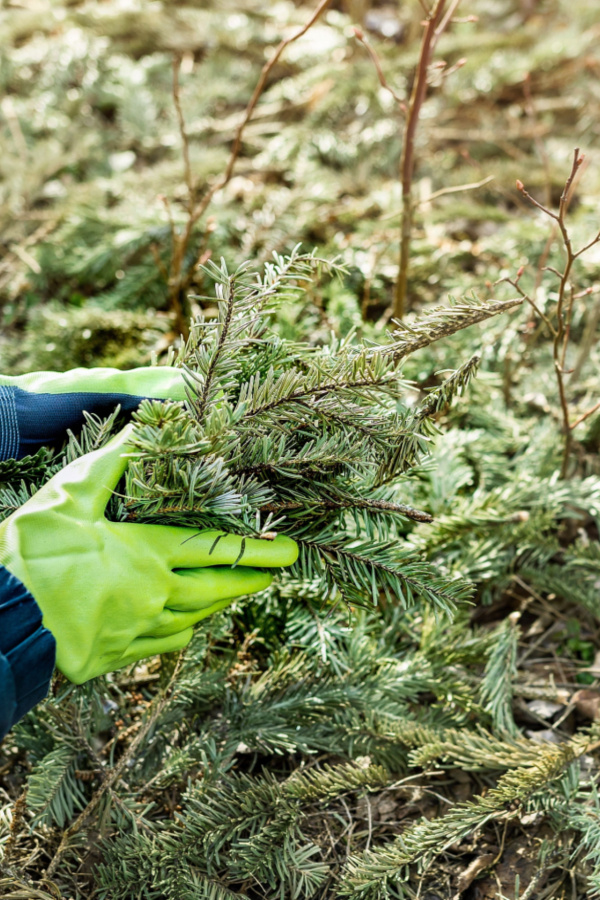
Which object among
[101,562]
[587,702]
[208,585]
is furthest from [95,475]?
[587,702]

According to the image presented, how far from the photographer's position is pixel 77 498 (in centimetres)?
89

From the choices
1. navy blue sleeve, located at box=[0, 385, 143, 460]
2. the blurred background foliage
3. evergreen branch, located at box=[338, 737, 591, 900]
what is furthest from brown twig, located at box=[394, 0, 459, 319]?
evergreen branch, located at box=[338, 737, 591, 900]

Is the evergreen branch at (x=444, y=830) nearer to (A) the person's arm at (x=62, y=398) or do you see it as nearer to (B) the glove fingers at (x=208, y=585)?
(B) the glove fingers at (x=208, y=585)

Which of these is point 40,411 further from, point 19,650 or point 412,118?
point 412,118

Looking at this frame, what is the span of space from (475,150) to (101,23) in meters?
1.79

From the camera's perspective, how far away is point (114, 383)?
1.06 m

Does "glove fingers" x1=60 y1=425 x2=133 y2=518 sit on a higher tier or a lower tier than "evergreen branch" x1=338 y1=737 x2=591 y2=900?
higher

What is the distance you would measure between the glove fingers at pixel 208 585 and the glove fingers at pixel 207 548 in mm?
24

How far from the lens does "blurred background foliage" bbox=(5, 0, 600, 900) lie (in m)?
1.10

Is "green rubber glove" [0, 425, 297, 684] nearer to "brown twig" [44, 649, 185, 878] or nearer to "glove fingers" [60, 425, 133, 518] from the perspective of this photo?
"glove fingers" [60, 425, 133, 518]

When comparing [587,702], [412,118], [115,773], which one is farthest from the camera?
[412,118]

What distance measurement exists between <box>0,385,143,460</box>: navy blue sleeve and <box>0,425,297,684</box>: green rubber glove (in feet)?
0.44

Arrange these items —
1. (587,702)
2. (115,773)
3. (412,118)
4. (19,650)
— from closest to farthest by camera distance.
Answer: (19,650) < (115,773) < (587,702) < (412,118)

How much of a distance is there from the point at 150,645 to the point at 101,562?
17cm
